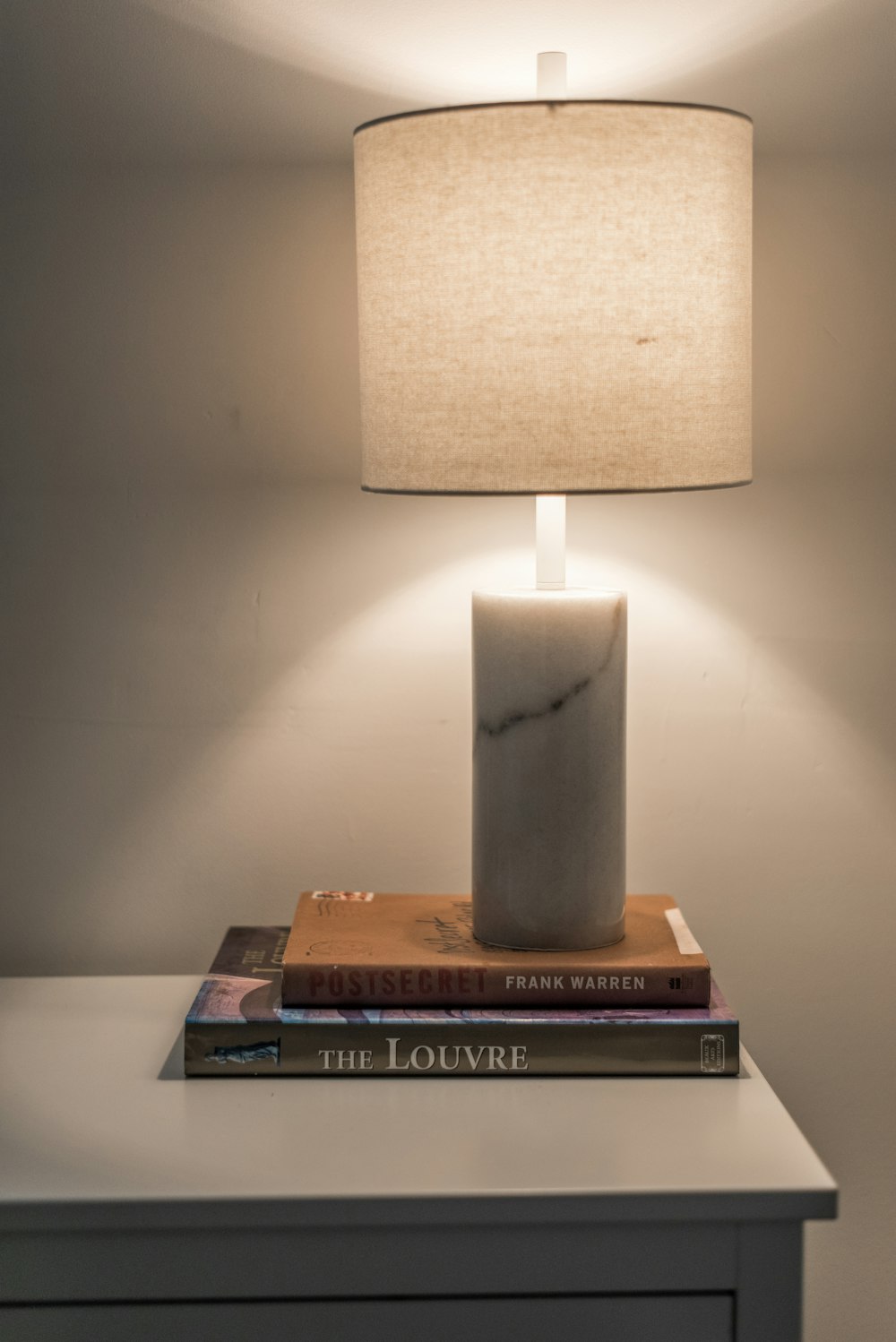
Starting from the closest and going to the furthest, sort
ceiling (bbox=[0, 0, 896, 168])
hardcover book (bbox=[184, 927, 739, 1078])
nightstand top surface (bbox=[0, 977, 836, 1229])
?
nightstand top surface (bbox=[0, 977, 836, 1229])
hardcover book (bbox=[184, 927, 739, 1078])
ceiling (bbox=[0, 0, 896, 168])

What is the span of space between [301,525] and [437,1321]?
657 millimetres

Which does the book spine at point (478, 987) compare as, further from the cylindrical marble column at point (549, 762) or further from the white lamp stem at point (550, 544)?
the white lamp stem at point (550, 544)

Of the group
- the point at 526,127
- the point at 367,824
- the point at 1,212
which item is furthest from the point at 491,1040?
the point at 1,212

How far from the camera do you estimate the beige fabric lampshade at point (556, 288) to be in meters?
0.82

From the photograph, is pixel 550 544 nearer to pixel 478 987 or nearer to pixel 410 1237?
pixel 478 987

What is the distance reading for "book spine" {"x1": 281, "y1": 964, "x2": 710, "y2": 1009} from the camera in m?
0.93

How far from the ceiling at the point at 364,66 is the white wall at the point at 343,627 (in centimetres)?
3

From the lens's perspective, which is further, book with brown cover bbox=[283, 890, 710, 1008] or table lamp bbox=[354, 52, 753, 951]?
book with brown cover bbox=[283, 890, 710, 1008]

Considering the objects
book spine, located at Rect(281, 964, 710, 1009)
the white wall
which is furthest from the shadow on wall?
book spine, located at Rect(281, 964, 710, 1009)

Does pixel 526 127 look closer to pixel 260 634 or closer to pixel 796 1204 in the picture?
pixel 260 634

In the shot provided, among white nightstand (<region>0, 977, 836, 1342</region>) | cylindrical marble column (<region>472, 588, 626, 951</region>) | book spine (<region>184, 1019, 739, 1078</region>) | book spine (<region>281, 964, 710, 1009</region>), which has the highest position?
cylindrical marble column (<region>472, 588, 626, 951</region>)

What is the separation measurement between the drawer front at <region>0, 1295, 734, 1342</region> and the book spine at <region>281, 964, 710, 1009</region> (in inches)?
8.0

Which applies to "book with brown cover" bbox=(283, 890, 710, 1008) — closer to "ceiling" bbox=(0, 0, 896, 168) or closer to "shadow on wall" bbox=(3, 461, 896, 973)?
"shadow on wall" bbox=(3, 461, 896, 973)

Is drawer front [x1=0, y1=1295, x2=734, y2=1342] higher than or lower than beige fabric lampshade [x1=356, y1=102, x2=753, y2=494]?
lower
